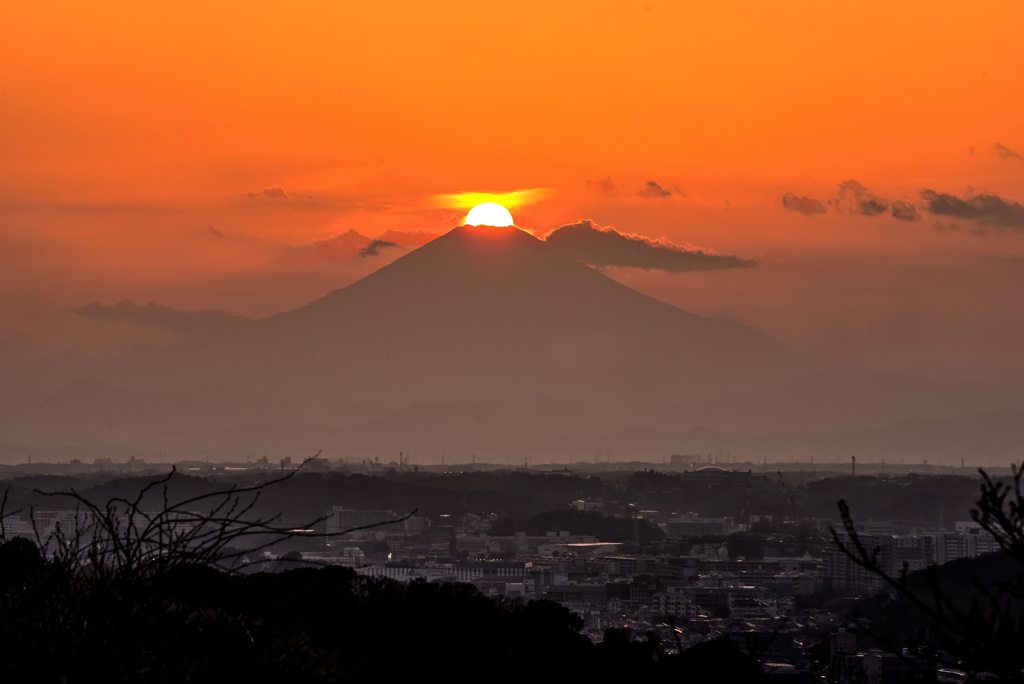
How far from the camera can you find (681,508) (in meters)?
137

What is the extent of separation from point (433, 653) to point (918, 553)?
2262 inches

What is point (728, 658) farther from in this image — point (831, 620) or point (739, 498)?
point (739, 498)

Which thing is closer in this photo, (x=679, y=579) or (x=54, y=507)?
(x=679, y=579)

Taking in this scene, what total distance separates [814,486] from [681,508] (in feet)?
64.0

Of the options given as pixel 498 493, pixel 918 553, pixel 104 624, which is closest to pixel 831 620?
pixel 918 553

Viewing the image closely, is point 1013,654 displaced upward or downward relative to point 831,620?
upward

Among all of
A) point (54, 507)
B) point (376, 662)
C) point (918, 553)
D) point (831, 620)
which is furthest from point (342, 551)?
point (376, 662)

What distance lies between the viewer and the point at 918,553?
69.0 m

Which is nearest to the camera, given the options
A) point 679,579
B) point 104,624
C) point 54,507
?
point 104,624

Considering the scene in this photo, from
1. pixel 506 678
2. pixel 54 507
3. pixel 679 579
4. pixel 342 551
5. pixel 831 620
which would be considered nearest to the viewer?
pixel 506 678

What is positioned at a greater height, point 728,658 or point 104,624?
point 104,624

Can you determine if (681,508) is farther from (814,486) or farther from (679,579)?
(679,579)

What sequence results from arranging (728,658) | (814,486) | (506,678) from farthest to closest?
(814,486), (728,658), (506,678)

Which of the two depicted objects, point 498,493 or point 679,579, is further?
point 498,493
